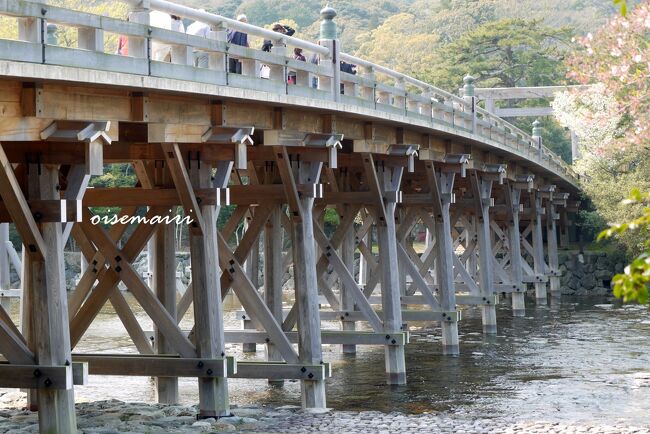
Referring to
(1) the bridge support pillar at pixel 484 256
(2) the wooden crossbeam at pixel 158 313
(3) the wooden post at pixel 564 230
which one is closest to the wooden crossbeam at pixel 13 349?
(2) the wooden crossbeam at pixel 158 313

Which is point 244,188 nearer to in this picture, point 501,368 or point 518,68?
point 501,368

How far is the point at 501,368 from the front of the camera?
55.1 ft

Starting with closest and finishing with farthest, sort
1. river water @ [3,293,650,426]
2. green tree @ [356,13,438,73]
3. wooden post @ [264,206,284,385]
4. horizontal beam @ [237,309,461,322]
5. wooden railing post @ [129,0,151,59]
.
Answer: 1. wooden railing post @ [129,0,151,59]
2. river water @ [3,293,650,426]
3. wooden post @ [264,206,284,385]
4. horizontal beam @ [237,309,461,322]
5. green tree @ [356,13,438,73]

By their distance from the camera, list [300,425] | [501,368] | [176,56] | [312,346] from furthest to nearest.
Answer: [501,368]
[312,346]
[300,425]
[176,56]

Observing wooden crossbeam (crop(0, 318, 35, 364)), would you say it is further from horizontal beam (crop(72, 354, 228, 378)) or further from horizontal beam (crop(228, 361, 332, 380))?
horizontal beam (crop(228, 361, 332, 380))

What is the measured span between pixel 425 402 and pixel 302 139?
11.1ft

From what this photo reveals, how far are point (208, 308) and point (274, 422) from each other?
132 centimetres

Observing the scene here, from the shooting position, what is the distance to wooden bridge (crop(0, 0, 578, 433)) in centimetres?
836

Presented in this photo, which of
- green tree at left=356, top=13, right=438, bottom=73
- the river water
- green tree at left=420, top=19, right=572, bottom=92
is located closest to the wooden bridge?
the river water

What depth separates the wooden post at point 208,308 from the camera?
1064 centimetres

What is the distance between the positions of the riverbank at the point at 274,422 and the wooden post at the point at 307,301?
239 millimetres

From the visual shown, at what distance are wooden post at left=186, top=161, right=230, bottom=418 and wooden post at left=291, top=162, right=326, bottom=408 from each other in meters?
1.49

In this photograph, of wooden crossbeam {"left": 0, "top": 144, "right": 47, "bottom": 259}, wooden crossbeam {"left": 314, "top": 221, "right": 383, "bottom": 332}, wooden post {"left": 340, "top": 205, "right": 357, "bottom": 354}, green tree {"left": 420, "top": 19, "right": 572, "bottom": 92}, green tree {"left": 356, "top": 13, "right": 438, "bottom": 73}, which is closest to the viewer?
wooden crossbeam {"left": 0, "top": 144, "right": 47, "bottom": 259}

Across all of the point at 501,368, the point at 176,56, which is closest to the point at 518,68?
the point at 501,368
